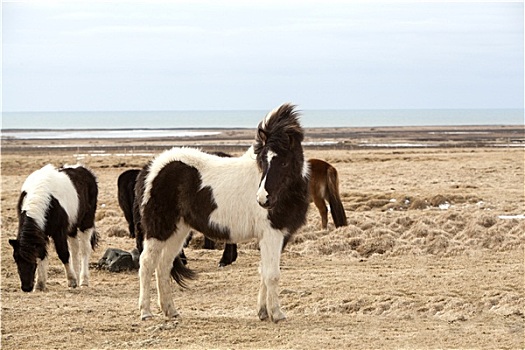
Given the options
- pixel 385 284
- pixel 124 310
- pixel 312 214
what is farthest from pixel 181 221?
pixel 312 214

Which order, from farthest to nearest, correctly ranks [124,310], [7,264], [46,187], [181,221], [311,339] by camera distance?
1. [7,264]
2. [46,187]
3. [124,310]
4. [181,221]
5. [311,339]

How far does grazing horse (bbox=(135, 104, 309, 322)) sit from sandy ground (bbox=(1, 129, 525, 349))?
61 cm

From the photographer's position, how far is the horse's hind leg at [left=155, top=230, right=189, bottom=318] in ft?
29.1

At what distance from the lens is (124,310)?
9.42m

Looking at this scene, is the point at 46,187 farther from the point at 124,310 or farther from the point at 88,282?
the point at 124,310

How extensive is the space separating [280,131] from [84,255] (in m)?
5.11

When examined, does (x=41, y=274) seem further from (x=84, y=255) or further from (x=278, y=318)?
(x=278, y=318)

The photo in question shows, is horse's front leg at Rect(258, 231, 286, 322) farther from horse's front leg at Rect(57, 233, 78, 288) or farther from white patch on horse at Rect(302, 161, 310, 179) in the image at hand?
horse's front leg at Rect(57, 233, 78, 288)

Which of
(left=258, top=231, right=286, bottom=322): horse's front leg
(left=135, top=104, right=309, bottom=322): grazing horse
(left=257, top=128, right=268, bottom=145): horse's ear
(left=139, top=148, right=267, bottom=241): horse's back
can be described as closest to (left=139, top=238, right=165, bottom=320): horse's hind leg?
(left=135, top=104, right=309, bottom=322): grazing horse

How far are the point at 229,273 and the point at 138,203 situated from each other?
119 inches

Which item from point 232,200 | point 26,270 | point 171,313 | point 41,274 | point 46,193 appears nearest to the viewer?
point 232,200

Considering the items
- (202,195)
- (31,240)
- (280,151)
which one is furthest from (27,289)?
(280,151)

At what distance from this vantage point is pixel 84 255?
475 inches

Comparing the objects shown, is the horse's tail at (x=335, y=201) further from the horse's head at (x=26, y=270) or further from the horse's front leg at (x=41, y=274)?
the horse's head at (x=26, y=270)
